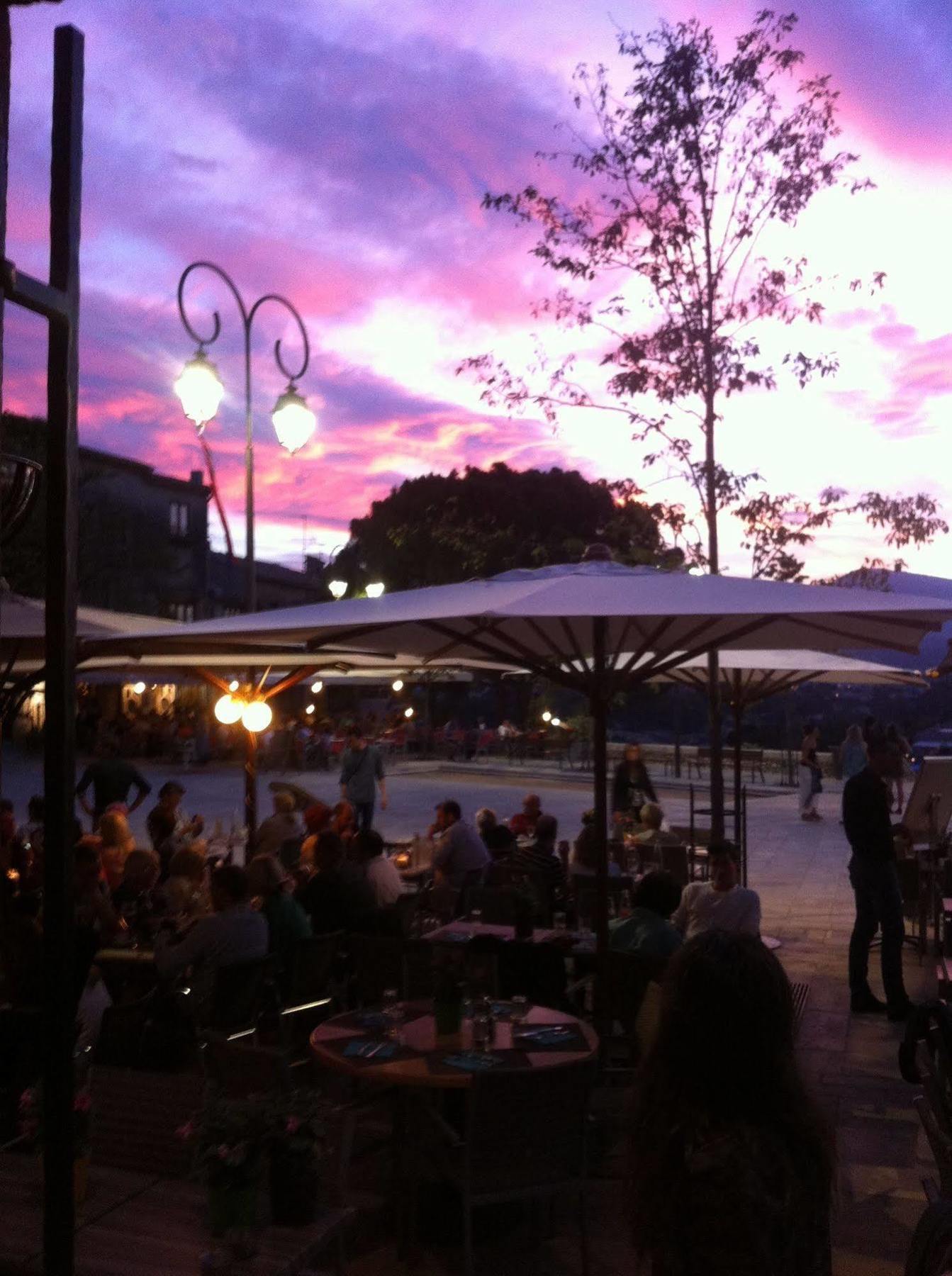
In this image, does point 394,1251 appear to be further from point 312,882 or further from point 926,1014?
point 312,882

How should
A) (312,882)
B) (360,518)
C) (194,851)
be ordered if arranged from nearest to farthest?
(312,882) → (194,851) → (360,518)

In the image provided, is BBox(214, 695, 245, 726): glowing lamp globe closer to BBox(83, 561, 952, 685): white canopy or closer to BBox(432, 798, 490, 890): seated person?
BBox(83, 561, 952, 685): white canopy

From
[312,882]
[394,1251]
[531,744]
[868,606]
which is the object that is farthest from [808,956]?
[531,744]

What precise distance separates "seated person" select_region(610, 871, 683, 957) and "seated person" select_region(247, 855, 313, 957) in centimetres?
184

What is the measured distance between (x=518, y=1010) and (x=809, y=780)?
16.3 meters

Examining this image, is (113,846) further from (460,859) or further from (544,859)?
(544,859)

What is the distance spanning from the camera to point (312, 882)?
313 inches

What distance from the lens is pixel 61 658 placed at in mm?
2459

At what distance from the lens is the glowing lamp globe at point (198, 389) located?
11.5m

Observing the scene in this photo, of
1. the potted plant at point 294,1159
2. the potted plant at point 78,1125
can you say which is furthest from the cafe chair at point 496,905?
the potted plant at point 78,1125

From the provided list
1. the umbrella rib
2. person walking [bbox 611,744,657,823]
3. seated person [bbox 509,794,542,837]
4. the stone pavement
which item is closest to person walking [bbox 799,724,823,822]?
the stone pavement

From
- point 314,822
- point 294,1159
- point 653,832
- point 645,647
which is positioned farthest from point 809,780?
point 294,1159

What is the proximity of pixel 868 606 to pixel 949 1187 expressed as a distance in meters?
2.49

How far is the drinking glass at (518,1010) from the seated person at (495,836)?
14.4 ft
